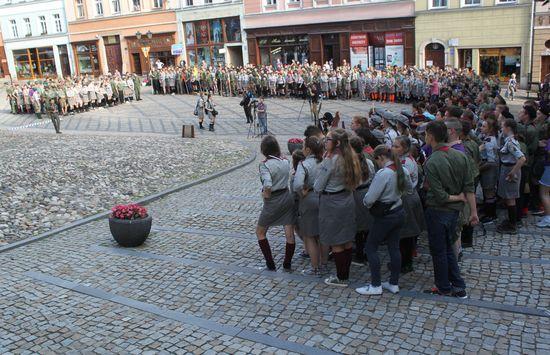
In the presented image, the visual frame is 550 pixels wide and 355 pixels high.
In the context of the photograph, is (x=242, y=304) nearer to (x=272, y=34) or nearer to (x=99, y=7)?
(x=272, y=34)

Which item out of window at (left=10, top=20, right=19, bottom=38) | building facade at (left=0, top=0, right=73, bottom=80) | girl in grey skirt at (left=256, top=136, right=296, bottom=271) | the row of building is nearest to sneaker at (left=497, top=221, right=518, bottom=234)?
girl in grey skirt at (left=256, top=136, right=296, bottom=271)

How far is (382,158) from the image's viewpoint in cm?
A: 658

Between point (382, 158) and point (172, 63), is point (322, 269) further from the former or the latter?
point (172, 63)

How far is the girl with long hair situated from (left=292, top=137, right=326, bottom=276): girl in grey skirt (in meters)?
0.88

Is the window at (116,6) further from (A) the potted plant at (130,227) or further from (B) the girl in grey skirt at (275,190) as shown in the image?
(B) the girl in grey skirt at (275,190)

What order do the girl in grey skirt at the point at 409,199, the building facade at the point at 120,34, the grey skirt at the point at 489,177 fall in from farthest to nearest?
1. the building facade at the point at 120,34
2. the grey skirt at the point at 489,177
3. the girl in grey skirt at the point at 409,199

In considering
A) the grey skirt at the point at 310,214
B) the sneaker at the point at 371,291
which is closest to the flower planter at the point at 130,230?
the grey skirt at the point at 310,214

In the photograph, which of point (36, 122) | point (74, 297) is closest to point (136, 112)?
point (36, 122)

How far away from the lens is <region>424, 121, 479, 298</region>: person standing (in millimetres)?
6305

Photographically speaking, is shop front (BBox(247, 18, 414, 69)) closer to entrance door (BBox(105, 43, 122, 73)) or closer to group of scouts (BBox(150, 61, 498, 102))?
group of scouts (BBox(150, 61, 498, 102))

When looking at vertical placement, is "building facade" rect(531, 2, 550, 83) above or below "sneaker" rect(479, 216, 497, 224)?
above

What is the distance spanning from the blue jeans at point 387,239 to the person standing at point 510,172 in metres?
2.95

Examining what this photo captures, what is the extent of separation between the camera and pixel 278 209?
7.41 meters

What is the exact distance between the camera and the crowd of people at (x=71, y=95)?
98.7 ft
